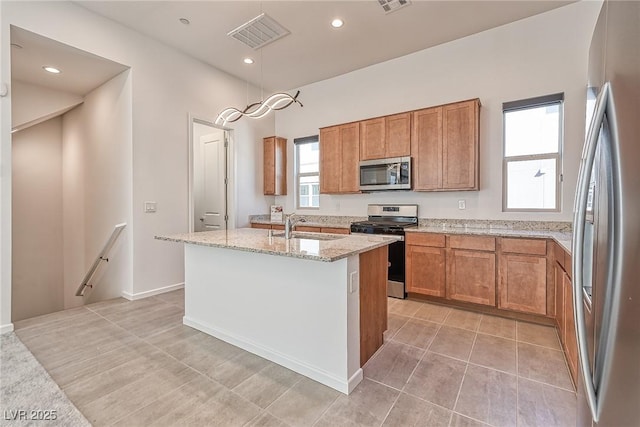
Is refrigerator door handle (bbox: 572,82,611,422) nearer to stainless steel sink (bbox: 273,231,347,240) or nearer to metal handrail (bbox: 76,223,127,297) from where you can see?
stainless steel sink (bbox: 273,231,347,240)

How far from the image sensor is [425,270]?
3.49 meters

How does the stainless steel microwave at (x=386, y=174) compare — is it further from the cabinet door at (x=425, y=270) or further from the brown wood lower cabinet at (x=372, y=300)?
the brown wood lower cabinet at (x=372, y=300)

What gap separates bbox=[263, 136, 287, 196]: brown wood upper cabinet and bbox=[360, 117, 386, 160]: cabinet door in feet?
5.72

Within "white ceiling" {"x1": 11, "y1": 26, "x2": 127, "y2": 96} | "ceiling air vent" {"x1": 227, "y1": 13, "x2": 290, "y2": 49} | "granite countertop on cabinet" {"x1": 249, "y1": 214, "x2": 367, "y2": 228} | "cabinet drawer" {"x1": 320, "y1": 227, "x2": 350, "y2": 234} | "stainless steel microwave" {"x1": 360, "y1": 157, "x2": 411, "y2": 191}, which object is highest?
"ceiling air vent" {"x1": 227, "y1": 13, "x2": 290, "y2": 49}

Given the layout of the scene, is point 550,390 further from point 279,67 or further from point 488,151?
point 279,67

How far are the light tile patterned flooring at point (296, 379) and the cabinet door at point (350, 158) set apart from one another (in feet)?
7.15

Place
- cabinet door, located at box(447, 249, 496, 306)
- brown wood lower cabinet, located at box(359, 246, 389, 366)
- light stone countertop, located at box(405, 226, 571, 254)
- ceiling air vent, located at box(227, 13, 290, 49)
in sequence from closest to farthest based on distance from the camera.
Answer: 1. brown wood lower cabinet, located at box(359, 246, 389, 366)
2. light stone countertop, located at box(405, 226, 571, 254)
3. cabinet door, located at box(447, 249, 496, 306)
4. ceiling air vent, located at box(227, 13, 290, 49)

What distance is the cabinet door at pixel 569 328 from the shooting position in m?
1.90

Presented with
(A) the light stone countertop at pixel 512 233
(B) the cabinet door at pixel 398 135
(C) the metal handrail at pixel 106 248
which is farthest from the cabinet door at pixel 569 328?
(C) the metal handrail at pixel 106 248

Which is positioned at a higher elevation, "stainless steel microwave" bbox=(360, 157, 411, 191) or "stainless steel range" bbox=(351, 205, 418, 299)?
"stainless steel microwave" bbox=(360, 157, 411, 191)

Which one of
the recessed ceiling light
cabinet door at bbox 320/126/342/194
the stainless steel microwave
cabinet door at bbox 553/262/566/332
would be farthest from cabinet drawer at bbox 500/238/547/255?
the recessed ceiling light

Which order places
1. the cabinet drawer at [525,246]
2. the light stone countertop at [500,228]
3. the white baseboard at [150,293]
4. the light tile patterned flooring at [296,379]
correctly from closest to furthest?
1. the light tile patterned flooring at [296,379]
2. the cabinet drawer at [525,246]
3. the light stone countertop at [500,228]
4. the white baseboard at [150,293]

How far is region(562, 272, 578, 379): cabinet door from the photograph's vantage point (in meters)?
1.90

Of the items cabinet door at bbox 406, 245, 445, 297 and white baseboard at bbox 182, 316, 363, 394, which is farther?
cabinet door at bbox 406, 245, 445, 297
